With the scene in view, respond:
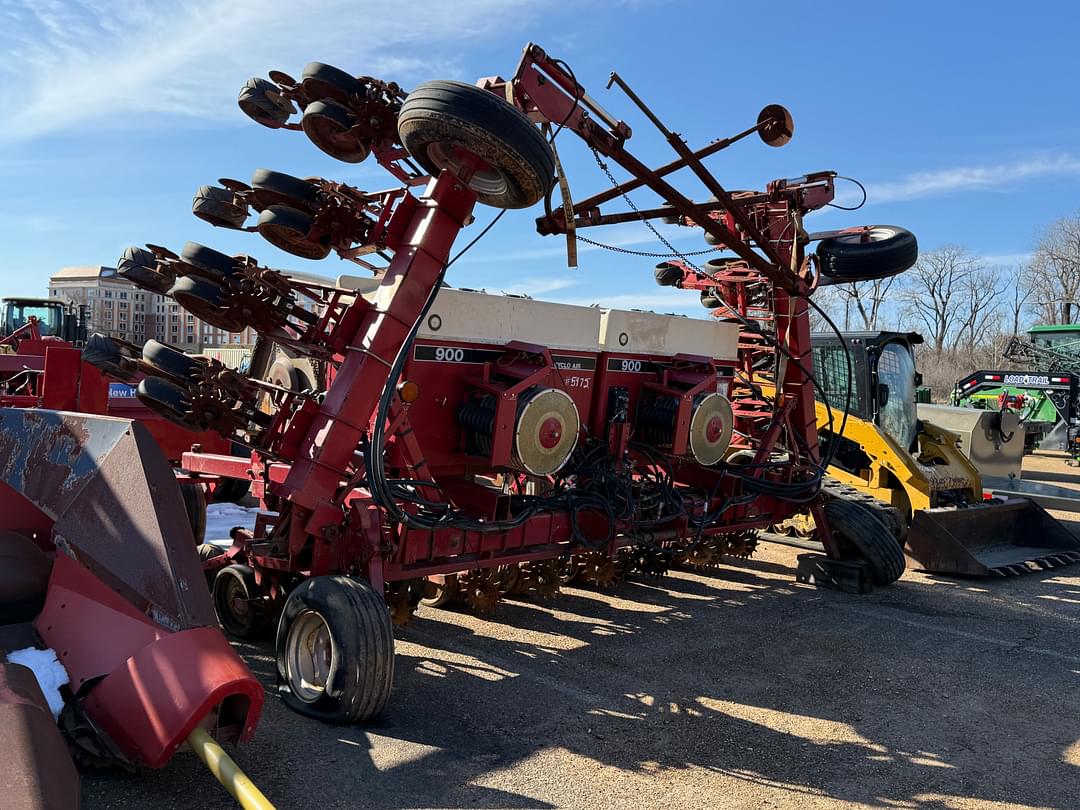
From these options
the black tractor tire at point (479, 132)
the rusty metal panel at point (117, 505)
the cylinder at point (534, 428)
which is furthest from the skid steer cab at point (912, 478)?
the rusty metal panel at point (117, 505)

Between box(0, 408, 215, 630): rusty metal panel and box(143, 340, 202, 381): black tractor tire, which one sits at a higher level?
box(143, 340, 202, 381): black tractor tire

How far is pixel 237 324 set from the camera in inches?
189

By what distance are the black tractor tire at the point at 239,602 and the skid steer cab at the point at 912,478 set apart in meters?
5.05

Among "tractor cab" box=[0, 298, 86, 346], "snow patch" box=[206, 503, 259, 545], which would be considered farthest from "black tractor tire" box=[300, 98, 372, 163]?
"tractor cab" box=[0, 298, 86, 346]

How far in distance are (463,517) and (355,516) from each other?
0.71m

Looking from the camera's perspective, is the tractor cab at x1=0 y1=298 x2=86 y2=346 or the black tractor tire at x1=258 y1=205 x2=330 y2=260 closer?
the black tractor tire at x1=258 y1=205 x2=330 y2=260

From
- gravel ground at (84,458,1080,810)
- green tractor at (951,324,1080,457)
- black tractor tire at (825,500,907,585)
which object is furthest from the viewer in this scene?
green tractor at (951,324,1080,457)

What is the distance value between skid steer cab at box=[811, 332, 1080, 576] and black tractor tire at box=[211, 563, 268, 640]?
16.6 ft

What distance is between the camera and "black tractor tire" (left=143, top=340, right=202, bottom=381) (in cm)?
465

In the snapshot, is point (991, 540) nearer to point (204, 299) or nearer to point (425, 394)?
point (425, 394)

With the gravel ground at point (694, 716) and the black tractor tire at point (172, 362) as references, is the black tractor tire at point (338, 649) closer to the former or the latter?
the gravel ground at point (694, 716)

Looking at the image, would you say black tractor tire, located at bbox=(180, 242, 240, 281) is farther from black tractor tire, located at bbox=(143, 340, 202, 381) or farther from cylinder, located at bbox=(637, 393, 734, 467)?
cylinder, located at bbox=(637, 393, 734, 467)

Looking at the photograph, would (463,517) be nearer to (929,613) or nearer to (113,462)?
(113,462)

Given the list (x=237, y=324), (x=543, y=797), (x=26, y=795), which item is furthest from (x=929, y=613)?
(x=26, y=795)
